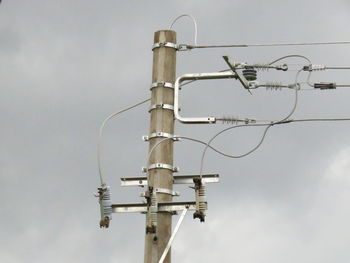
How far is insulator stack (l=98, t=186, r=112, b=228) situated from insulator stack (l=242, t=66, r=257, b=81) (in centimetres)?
325

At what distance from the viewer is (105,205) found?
19766mm

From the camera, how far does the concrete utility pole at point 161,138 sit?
64.3 feet

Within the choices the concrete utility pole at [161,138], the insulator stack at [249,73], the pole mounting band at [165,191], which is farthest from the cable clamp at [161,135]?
the insulator stack at [249,73]

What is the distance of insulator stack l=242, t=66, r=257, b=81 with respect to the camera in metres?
20.7

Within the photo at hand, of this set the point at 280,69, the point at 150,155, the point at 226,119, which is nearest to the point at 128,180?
the point at 150,155

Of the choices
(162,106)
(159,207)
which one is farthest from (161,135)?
(159,207)

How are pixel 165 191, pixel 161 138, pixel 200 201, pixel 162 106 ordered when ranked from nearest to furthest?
pixel 200 201
pixel 165 191
pixel 161 138
pixel 162 106

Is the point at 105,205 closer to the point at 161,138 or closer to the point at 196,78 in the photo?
the point at 161,138

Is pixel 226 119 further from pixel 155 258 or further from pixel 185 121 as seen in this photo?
pixel 155 258

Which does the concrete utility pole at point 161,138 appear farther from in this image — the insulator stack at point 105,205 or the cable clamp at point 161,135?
the insulator stack at point 105,205

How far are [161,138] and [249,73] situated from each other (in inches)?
82.1

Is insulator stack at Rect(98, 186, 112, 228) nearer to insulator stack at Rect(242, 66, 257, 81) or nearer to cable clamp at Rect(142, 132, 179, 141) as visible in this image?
cable clamp at Rect(142, 132, 179, 141)

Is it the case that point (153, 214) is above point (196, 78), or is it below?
below

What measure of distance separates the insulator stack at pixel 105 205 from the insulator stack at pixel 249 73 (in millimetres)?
3253
